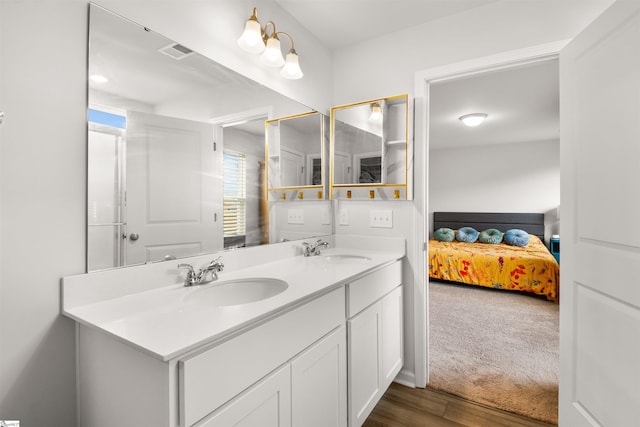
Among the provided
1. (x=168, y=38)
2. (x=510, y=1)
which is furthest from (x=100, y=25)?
(x=510, y=1)

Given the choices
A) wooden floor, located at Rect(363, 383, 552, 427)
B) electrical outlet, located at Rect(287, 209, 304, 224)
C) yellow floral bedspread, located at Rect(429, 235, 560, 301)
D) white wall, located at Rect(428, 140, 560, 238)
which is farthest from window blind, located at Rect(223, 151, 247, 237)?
white wall, located at Rect(428, 140, 560, 238)

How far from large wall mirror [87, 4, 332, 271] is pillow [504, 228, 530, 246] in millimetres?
4857

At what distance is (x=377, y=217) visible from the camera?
2201 mm

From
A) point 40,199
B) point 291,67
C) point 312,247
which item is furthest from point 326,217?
point 40,199

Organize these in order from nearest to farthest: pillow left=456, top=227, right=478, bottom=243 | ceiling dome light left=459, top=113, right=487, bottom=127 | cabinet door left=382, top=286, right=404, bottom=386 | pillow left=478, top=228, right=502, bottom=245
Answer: cabinet door left=382, top=286, right=404, bottom=386
ceiling dome light left=459, top=113, right=487, bottom=127
pillow left=478, top=228, right=502, bottom=245
pillow left=456, top=227, right=478, bottom=243

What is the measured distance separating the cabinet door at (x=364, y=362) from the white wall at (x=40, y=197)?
1073 millimetres

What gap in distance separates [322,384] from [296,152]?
1403mm

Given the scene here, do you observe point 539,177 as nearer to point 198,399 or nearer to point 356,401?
point 356,401

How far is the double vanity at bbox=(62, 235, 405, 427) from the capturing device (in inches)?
30.3

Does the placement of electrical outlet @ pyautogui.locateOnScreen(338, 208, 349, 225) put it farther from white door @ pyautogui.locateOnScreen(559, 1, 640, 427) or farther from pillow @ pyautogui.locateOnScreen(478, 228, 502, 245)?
pillow @ pyautogui.locateOnScreen(478, 228, 502, 245)

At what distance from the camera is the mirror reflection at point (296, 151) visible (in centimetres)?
188

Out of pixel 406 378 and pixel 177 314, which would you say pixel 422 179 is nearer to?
pixel 406 378

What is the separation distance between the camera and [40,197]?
0.95 meters

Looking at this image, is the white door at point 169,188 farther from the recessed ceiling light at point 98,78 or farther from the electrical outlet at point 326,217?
the electrical outlet at point 326,217
